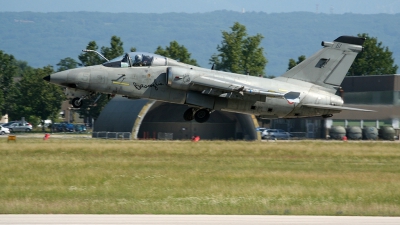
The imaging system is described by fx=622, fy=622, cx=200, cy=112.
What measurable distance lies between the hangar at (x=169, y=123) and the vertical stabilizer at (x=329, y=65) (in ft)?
73.7

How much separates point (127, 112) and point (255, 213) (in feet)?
113

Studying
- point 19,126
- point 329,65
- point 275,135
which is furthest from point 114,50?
point 329,65

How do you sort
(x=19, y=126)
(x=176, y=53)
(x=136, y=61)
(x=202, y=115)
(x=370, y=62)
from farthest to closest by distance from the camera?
(x=370, y=62), (x=176, y=53), (x=19, y=126), (x=202, y=115), (x=136, y=61)

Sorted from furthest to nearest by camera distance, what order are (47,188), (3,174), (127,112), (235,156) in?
1. (127,112)
2. (235,156)
3. (3,174)
4. (47,188)

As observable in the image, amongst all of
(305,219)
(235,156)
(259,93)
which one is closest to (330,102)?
(259,93)

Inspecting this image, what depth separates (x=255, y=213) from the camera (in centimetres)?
1396

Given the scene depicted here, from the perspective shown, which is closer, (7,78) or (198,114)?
(198,114)

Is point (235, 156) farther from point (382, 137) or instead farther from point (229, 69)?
point (229, 69)

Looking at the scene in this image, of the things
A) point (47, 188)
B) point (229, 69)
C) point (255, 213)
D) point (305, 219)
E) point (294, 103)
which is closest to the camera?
point (305, 219)

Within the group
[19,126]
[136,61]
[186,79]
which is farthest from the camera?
[19,126]

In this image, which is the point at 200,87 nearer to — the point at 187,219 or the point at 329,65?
the point at 329,65

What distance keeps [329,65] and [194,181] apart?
8887mm

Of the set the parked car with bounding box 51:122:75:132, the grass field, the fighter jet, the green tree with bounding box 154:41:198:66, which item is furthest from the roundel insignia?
the green tree with bounding box 154:41:198:66

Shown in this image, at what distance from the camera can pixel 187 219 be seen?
1259cm
